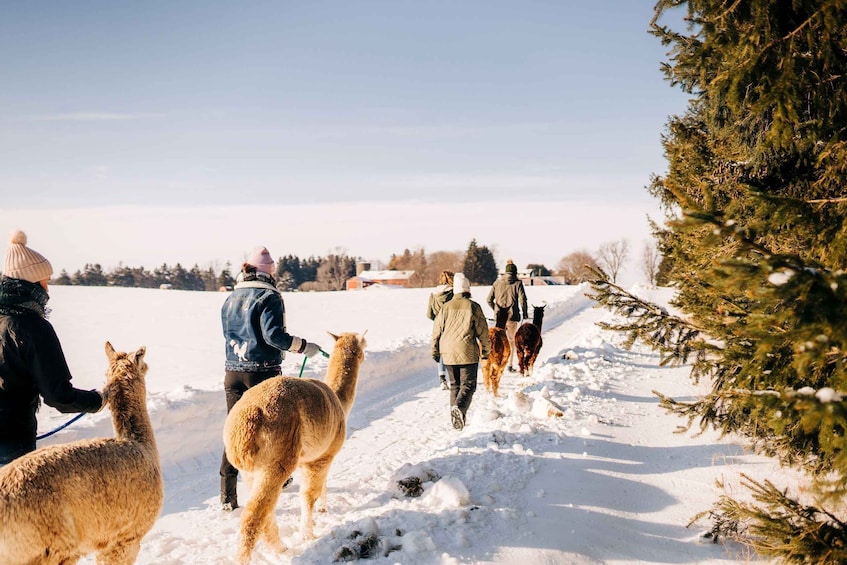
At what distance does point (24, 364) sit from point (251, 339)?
1867mm

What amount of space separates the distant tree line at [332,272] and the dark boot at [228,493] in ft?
166

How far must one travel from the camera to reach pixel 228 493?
4562mm

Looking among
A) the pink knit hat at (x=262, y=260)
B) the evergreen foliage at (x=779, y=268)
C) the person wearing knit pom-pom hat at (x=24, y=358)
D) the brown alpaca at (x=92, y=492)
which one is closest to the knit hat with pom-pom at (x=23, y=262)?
the person wearing knit pom-pom hat at (x=24, y=358)

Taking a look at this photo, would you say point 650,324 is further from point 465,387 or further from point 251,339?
point 251,339

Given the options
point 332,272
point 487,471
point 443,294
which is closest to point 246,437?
point 487,471

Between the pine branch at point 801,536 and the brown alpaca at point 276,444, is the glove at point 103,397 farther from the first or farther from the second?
the pine branch at point 801,536

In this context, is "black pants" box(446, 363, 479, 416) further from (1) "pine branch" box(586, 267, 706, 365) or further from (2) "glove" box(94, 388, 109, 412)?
(2) "glove" box(94, 388, 109, 412)

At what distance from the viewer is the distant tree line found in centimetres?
6650

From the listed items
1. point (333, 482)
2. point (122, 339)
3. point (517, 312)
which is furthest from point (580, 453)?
point (122, 339)

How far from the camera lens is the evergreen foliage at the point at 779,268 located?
181 centimetres

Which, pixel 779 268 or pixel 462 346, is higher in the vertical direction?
pixel 779 268

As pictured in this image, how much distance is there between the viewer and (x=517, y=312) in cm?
1104

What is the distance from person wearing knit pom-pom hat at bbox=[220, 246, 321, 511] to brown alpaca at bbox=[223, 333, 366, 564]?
72cm

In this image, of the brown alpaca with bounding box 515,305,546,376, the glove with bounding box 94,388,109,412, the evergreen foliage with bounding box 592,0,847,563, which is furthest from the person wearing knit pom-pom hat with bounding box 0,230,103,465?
the brown alpaca with bounding box 515,305,546,376
